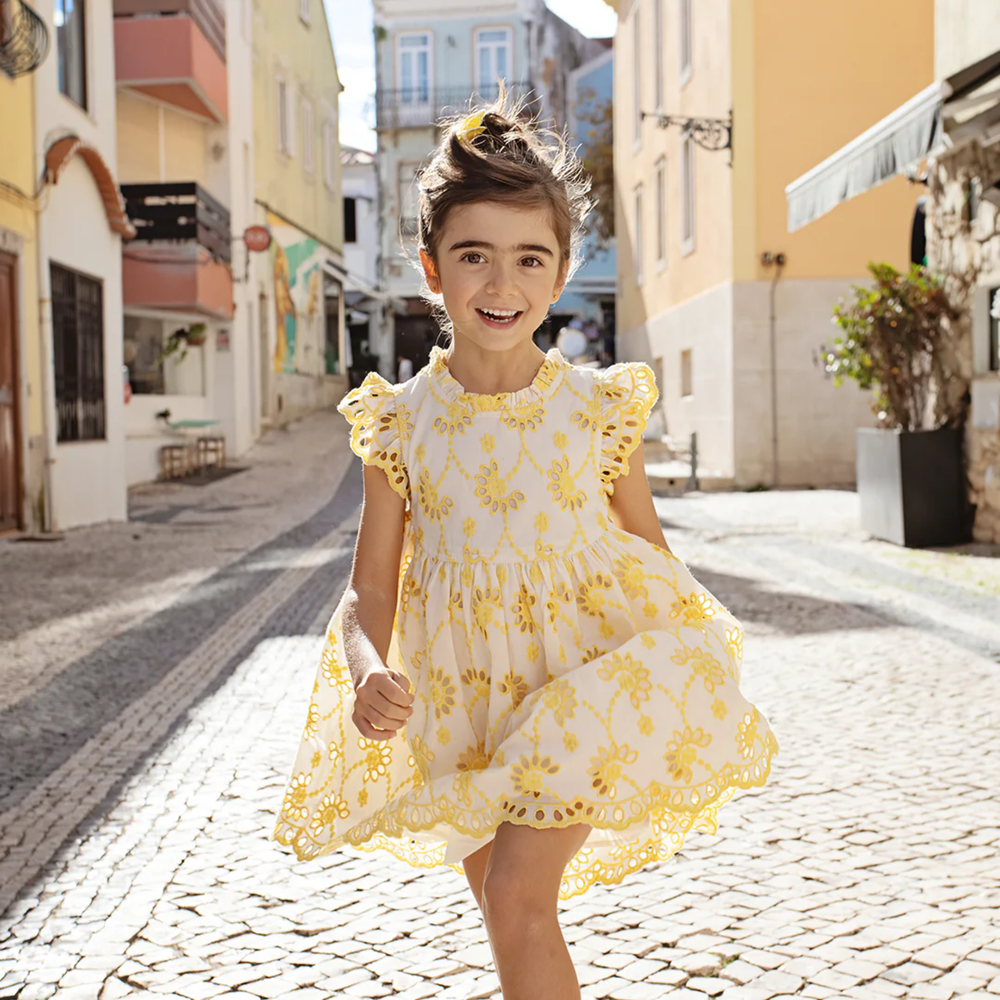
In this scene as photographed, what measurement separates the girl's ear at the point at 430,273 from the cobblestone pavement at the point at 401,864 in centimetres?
131

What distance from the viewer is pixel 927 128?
27.5 ft

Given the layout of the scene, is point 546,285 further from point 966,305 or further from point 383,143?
point 383,143

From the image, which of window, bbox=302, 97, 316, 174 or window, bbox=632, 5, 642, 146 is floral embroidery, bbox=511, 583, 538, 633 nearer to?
window, bbox=632, 5, 642, 146

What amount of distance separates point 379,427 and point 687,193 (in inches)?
734

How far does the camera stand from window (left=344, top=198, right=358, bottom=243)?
40938 mm

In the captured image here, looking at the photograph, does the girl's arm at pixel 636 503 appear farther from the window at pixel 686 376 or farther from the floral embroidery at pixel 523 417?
the window at pixel 686 376

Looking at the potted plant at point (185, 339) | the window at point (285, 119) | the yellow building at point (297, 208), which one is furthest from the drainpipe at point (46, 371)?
the window at point (285, 119)

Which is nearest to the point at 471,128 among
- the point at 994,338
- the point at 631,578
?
the point at 631,578

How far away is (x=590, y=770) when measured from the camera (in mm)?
1826

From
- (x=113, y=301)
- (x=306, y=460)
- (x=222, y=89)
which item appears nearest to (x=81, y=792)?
(x=113, y=301)

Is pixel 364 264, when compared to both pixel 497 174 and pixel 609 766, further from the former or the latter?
pixel 609 766

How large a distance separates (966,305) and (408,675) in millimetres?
8695

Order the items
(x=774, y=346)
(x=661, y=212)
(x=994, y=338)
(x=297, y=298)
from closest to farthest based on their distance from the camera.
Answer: (x=994, y=338) < (x=774, y=346) < (x=661, y=212) < (x=297, y=298)

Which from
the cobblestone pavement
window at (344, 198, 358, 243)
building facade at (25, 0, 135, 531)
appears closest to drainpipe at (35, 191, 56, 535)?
building facade at (25, 0, 135, 531)
